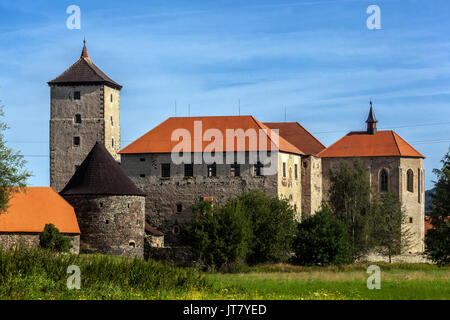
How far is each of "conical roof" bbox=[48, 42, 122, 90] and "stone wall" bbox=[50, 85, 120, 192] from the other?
49 centimetres

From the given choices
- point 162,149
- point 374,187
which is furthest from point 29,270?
point 374,187

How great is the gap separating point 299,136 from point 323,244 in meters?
23.8

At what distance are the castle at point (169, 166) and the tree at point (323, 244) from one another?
310 inches

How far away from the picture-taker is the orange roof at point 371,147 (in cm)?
7744

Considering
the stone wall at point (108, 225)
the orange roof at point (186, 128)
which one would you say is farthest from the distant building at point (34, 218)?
the orange roof at point (186, 128)

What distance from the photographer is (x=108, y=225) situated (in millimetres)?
54812

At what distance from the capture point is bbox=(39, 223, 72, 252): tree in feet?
171


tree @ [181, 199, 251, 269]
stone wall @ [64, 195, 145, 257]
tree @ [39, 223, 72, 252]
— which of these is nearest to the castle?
stone wall @ [64, 195, 145, 257]

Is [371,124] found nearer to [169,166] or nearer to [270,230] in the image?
[169,166]

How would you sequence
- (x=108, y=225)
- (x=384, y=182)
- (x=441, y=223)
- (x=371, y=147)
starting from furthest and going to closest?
(x=371, y=147) < (x=384, y=182) < (x=108, y=225) < (x=441, y=223)

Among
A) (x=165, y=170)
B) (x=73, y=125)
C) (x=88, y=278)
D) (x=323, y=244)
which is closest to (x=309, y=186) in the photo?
(x=165, y=170)

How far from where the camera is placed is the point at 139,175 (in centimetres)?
6612

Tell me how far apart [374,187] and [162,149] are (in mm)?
22756

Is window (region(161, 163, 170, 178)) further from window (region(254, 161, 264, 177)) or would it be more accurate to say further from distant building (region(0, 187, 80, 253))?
distant building (region(0, 187, 80, 253))
